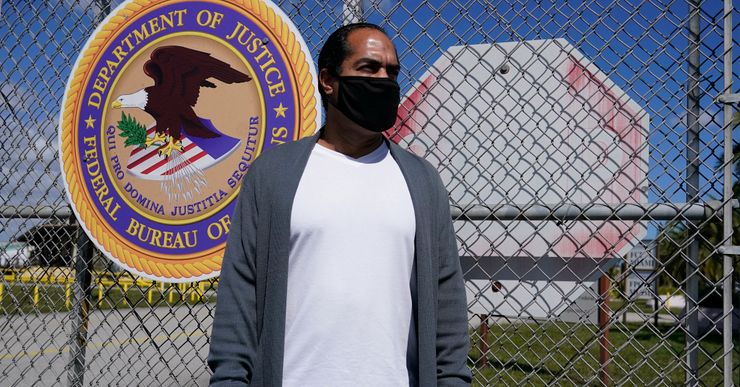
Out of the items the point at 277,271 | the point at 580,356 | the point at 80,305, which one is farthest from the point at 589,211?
the point at 80,305

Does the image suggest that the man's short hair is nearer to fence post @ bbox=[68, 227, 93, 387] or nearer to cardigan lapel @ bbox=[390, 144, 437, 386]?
cardigan lapel @ bbox=[390, 144, 437, 386]

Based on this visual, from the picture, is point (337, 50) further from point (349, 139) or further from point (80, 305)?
point (80, 305)

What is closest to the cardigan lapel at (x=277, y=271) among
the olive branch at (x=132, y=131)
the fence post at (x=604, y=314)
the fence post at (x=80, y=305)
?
the fence post at (x=604, y=314)

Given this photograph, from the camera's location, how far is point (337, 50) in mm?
1756

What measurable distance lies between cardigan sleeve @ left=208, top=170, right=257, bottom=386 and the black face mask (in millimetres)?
335

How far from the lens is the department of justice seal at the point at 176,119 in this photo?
2.52 metres

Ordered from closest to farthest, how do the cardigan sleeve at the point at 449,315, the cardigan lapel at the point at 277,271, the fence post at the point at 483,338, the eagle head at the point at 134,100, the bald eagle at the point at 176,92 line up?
1. the cardigan lapel at the point at 277,271
2. the cardigan sleeve at the point at 449,315
3. the fence post at the point at 483,338
4. the bald eagle at the point at 176,92
5. the eagle head at the point at 134,100

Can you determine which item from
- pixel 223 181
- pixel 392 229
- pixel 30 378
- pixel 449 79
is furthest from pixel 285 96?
pixel 30 378

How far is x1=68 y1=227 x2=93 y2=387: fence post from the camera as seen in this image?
2.96 m

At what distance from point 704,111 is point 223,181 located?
6.08ft

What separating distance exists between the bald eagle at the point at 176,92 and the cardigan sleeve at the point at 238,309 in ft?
3.39

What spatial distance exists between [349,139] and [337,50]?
0.25 metres

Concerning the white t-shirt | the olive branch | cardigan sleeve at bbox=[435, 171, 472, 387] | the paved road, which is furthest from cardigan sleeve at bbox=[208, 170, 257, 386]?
the olive branch

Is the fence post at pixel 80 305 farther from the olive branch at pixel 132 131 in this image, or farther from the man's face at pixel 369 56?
the man's face at pixel 369 56
